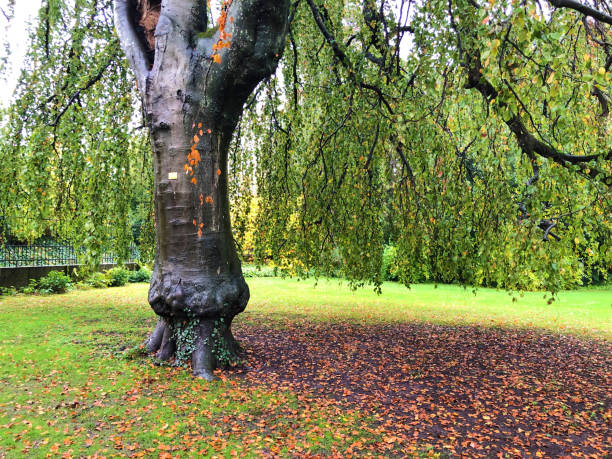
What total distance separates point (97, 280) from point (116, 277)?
0.82m

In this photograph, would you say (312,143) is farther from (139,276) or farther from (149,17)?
(139,276)

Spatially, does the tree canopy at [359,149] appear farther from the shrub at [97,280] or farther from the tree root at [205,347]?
the shrub at [97,280]

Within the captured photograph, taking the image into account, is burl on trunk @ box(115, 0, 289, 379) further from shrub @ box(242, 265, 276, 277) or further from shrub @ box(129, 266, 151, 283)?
shrub @ box(242, 265, 276, 277)

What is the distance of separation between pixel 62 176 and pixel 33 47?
1.65 metres

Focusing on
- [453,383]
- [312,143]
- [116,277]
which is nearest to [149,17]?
[312,143]

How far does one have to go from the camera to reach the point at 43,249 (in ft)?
37.2

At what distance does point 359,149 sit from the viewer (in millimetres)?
5652

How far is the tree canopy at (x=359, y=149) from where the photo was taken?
178 inches

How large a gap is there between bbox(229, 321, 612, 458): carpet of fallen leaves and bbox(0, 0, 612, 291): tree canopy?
3.74ft

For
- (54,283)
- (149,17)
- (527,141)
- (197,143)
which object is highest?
(149,17)

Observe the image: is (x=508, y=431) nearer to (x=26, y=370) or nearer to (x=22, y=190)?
(x=26, y=370)

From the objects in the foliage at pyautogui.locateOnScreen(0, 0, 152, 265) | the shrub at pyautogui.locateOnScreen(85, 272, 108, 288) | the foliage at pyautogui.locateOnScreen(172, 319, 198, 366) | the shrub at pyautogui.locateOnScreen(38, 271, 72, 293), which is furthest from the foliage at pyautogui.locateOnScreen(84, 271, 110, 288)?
the foliage at pyautogui.locateOnScreen(172, 319, 198, 366)

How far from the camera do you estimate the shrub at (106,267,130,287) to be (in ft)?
44.0

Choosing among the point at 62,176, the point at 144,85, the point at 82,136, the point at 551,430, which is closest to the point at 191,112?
the point at 144,85
